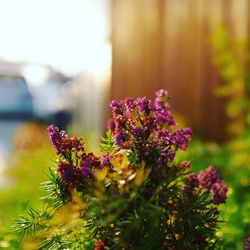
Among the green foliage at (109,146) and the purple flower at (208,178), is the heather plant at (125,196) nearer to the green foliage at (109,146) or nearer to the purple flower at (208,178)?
the green foliage at (109,146)

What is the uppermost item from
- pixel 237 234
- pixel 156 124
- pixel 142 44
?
pixel 142 44

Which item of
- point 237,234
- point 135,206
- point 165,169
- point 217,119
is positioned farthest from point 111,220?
point 217,119

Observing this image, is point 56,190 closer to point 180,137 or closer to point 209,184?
point 180,137

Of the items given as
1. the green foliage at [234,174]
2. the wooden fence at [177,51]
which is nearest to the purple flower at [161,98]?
the green foliage at [234,174]

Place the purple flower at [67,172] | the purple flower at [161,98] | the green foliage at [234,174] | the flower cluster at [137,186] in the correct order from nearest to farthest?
the flower cluster at [137,186] < the purple flower at [67,172] < the purple flower at [161,98] < the green foliage at [234,174]

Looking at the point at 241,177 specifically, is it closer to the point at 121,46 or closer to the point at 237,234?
the point at 237,234

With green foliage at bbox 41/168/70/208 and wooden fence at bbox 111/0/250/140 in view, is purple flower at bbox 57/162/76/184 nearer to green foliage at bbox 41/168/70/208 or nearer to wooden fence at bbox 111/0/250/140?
green foliage at bbox 41/168/70/208

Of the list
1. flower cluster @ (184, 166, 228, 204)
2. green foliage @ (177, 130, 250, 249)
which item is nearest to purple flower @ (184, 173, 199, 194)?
flower cluster @ (184, 166, 228, 204)

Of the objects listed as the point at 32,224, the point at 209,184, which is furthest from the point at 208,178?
the point at 32,224
